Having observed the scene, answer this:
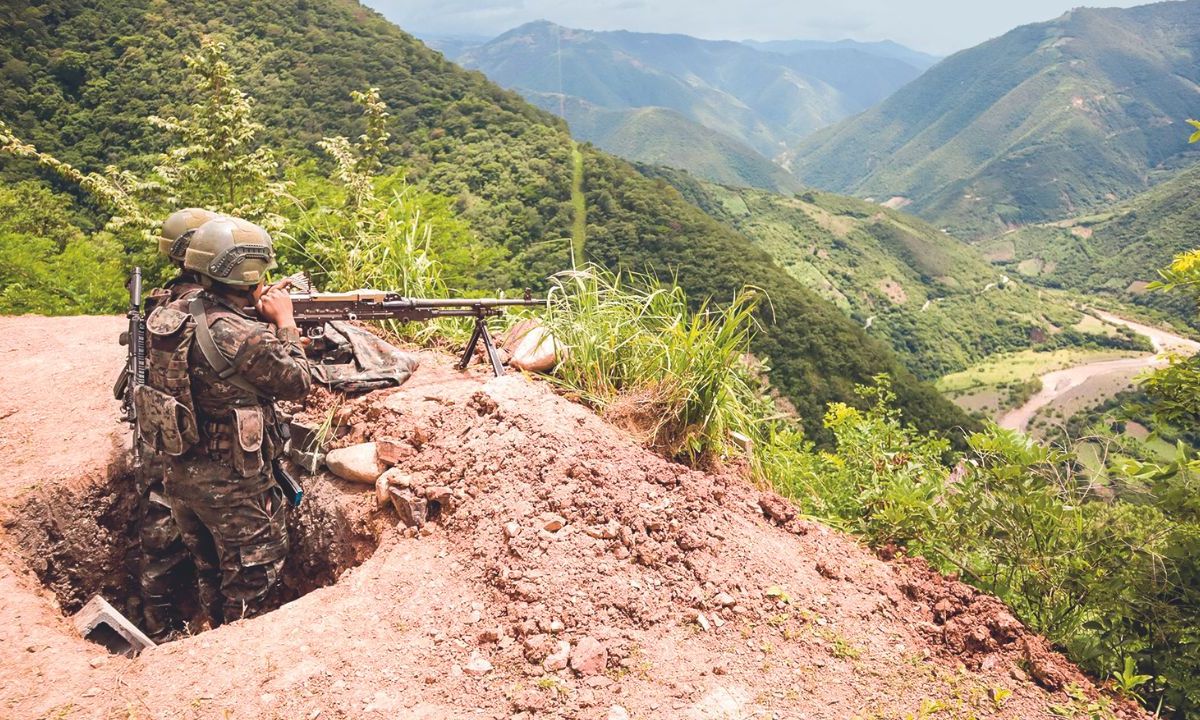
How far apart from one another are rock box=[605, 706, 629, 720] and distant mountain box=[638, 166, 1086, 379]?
89.5 meters

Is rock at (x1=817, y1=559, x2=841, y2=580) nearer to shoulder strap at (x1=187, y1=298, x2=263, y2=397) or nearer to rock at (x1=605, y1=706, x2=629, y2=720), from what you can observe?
rock at (x1=605, y1=706, x2=629, y2=720)

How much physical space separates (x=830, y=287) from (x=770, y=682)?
10004 centimetres

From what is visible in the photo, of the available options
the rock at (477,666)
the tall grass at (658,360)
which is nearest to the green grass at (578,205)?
the tall grass at (658,360)

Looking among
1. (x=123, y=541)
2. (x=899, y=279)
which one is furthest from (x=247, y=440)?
(x=899, y=279)

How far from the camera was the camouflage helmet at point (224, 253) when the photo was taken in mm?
3359

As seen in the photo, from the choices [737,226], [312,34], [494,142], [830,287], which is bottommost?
[830,287]

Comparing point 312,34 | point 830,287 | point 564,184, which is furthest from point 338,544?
point 830,287

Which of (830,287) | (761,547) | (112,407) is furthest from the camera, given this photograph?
(830,287)

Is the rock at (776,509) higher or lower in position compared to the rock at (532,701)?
higher

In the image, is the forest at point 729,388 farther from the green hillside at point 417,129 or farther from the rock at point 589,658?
the green hillside at point 417,129

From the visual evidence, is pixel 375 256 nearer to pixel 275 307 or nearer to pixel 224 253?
pixel 275 307

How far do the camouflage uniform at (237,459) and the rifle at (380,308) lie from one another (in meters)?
0.65

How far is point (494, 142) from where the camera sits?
53906 millimetres

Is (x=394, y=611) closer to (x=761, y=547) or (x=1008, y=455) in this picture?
(x=761, y=547)
